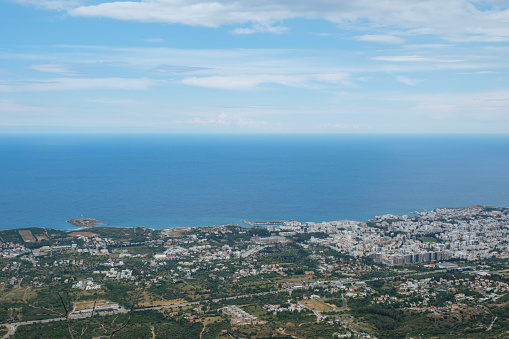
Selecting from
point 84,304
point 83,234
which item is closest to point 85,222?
point 83,234

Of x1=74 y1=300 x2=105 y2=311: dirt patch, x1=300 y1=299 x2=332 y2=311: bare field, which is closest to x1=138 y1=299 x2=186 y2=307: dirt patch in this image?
x1=74 y1=300 x2=105 y2=311: dirt patch

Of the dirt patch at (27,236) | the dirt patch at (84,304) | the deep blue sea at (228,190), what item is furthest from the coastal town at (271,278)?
the deep blue sea at (228,190)

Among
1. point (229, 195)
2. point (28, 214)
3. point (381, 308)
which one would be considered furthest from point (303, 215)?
point (28, 214)

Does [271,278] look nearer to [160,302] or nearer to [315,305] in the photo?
[315,305]

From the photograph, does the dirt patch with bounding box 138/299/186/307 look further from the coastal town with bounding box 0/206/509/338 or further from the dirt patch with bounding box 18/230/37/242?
the dirt patch with bounding box 18/230/37/242

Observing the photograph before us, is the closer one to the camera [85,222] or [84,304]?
[84,304]

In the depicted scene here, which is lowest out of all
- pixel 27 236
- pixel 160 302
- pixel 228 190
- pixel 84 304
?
pixel 160 302
